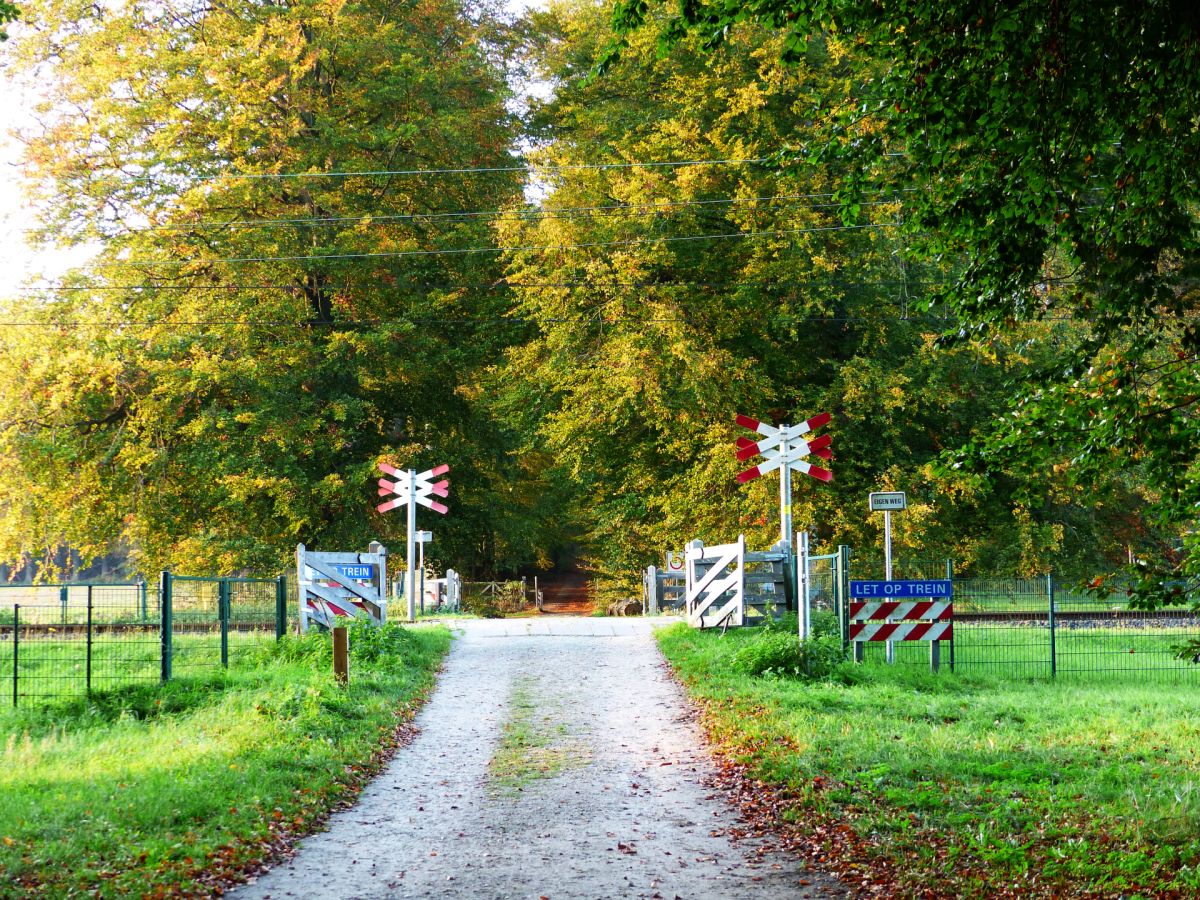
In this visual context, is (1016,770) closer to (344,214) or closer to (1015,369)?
(1015,369)

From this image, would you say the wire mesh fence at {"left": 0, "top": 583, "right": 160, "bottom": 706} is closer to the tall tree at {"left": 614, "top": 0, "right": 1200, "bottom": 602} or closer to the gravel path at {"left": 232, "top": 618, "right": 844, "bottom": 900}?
the gravel path at {"left": 232, "top": 618, "right": 844, "bottom": 900}

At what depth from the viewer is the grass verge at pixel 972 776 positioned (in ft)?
24.2

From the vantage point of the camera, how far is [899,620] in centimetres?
1602

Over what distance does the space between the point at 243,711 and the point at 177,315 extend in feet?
65.4

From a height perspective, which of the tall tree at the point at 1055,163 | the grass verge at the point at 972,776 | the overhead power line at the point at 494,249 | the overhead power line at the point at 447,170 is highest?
the overhead power line at the point at 447,170

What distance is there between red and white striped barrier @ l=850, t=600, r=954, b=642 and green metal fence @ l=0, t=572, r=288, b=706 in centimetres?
831

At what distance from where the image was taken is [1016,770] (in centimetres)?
1001

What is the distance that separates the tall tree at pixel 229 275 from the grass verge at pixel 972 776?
18269mm

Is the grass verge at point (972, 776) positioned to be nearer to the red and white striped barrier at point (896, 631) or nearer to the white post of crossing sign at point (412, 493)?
the red and white striped barrier at point (896, 631)

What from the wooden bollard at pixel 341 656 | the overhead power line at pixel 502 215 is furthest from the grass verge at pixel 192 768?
the overhead power line at pixel 502 215

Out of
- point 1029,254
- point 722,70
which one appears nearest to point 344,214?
point 722,70

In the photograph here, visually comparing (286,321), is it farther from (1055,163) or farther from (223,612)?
(1055,163)

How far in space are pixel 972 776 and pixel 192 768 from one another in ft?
20.3

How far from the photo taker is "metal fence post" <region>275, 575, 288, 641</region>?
18469 mm
